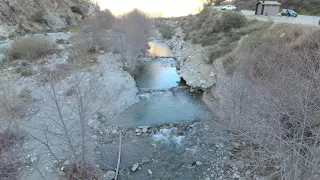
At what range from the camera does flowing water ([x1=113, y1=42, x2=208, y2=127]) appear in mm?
12359

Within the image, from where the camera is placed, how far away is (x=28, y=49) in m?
20.9

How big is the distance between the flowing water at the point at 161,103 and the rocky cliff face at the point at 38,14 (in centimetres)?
2033

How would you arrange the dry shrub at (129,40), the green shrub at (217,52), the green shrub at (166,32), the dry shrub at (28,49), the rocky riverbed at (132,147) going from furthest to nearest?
1. the green shrub at (166,32)
2. the dry shrub at (28,49)
3. the dry shrub at (129,40)
4. the green shrub at (217,52)
5. the rocky riverbed at (132,147)

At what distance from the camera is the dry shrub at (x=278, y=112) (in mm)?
5047

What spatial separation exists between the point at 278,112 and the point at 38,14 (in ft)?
126

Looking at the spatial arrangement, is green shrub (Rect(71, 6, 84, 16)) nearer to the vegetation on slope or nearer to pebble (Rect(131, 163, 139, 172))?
the vegetation on slope

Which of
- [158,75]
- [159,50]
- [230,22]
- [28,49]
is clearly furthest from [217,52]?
[28,49]

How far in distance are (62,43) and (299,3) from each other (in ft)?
92.4

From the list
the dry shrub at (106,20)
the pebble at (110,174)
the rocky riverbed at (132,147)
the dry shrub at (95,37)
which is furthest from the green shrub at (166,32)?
the pebble at (110,174)

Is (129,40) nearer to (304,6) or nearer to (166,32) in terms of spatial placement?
(166,32)

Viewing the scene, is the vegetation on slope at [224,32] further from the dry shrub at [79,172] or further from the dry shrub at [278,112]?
the dry shrub at [79,172]

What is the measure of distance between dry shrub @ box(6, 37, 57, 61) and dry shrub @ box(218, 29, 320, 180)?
1705 centimetres

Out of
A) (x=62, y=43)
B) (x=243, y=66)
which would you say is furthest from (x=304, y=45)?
(x=62, y=43)

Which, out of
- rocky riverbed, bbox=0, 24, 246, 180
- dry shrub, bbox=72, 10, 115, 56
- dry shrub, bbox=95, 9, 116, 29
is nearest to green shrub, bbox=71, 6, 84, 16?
dry shrub, bbox=95, 9, 116, 29
